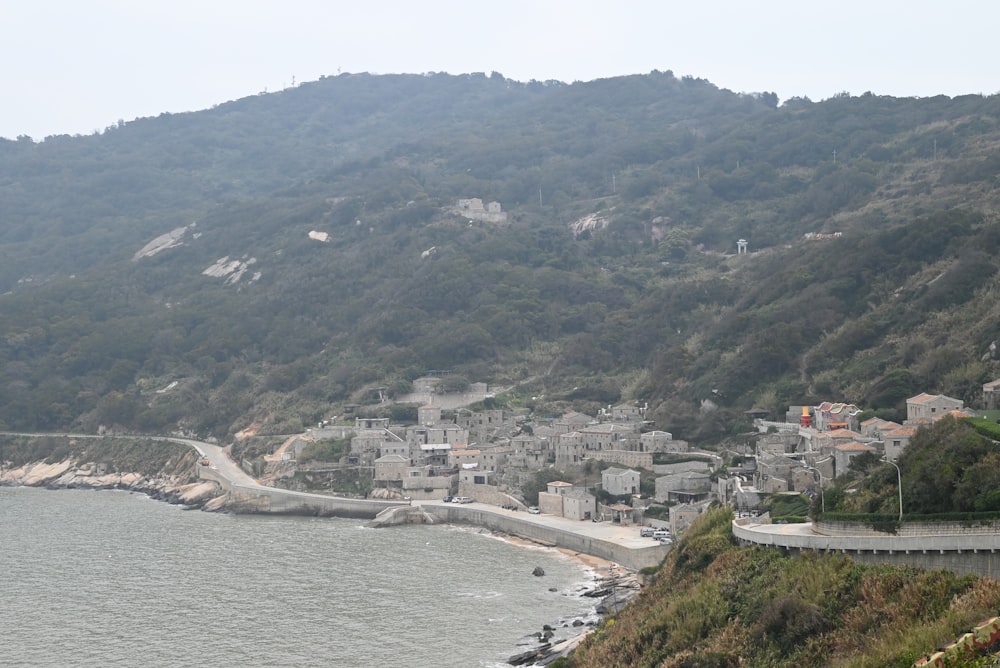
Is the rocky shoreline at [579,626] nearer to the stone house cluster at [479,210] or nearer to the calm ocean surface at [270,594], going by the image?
the calm ocean surface at [270,594]

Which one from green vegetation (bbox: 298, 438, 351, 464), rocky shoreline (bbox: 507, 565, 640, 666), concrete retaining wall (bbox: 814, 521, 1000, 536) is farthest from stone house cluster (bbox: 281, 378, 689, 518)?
concrete retaining wall (bbox: 814, 521, 1000, 536)

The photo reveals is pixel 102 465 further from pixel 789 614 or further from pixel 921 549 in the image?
pixel 921 549

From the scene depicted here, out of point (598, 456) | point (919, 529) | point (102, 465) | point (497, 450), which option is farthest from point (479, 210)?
point (919, 529)

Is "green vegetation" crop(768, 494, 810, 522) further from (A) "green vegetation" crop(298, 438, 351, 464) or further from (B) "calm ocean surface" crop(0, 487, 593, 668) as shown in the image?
(A) "green vegetation" crop(298, 438, 351, 464)

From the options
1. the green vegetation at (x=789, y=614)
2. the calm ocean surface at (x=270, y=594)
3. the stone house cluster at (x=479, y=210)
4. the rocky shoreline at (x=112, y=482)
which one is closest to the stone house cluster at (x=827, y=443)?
the calm ocean surface at (x=270, y=594)

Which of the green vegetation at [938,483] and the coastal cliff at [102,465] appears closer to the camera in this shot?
the green vegetation at [938,483]
